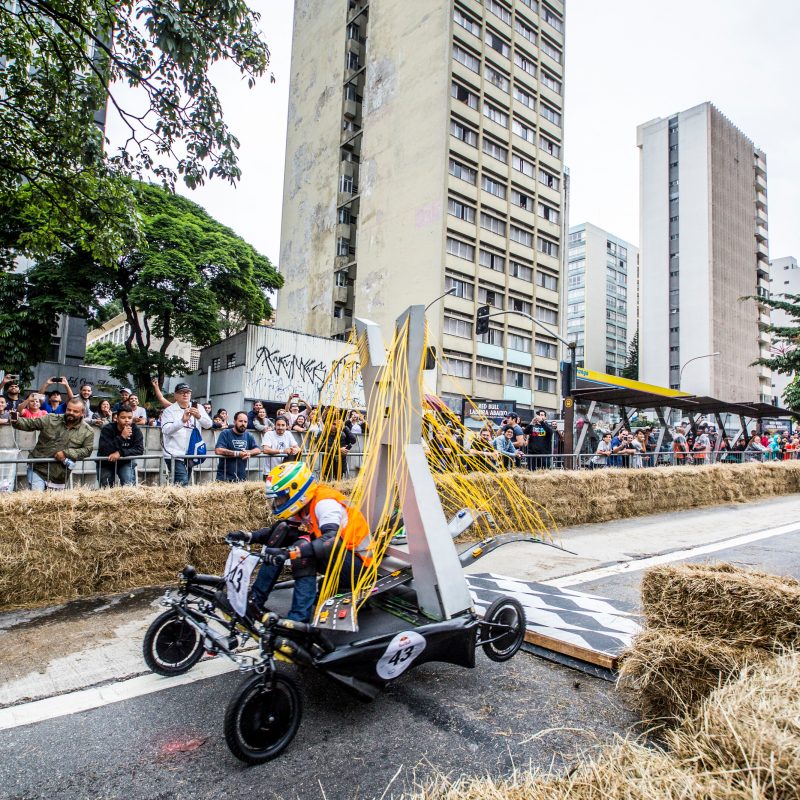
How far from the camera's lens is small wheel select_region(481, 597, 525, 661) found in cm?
412

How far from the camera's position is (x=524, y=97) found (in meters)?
49.7

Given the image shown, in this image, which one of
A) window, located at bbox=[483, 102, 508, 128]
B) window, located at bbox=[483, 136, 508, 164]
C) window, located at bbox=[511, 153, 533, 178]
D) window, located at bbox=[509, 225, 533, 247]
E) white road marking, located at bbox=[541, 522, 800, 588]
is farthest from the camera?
window, located at bbox=[511, 153, 533, 178]

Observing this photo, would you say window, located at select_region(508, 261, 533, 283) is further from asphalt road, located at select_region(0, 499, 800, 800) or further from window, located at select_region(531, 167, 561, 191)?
asphalt road, located at select_region(0, 499, 800, 800)

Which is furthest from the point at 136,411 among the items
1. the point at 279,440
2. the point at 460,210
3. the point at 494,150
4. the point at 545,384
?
the point at 494,150

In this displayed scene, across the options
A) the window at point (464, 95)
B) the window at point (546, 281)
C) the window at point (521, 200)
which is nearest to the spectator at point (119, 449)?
the window at point (464, 95)

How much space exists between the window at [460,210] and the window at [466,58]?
458 inches

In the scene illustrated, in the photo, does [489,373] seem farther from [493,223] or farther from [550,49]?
[550,49]

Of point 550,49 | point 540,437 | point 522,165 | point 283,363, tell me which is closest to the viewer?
point 540,437

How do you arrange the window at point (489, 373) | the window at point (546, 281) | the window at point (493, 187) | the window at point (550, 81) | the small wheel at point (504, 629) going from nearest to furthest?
the small wheel at point (504, 629), the window at point (489, 373), the window at point (493, 187), the window at point (546, 281), the window at point (550, 81)

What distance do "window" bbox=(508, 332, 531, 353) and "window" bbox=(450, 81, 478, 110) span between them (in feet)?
62.9

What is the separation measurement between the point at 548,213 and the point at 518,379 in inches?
623

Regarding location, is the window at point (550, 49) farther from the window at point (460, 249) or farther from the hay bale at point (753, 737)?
the hay bale at point (753, 737)

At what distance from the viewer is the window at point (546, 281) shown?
49.3 m

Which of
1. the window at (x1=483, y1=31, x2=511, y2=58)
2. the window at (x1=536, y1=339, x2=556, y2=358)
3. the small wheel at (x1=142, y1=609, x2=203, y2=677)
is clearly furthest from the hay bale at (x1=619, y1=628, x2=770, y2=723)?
the window at (x1=483, y1=31, x2=511, y2=58)
